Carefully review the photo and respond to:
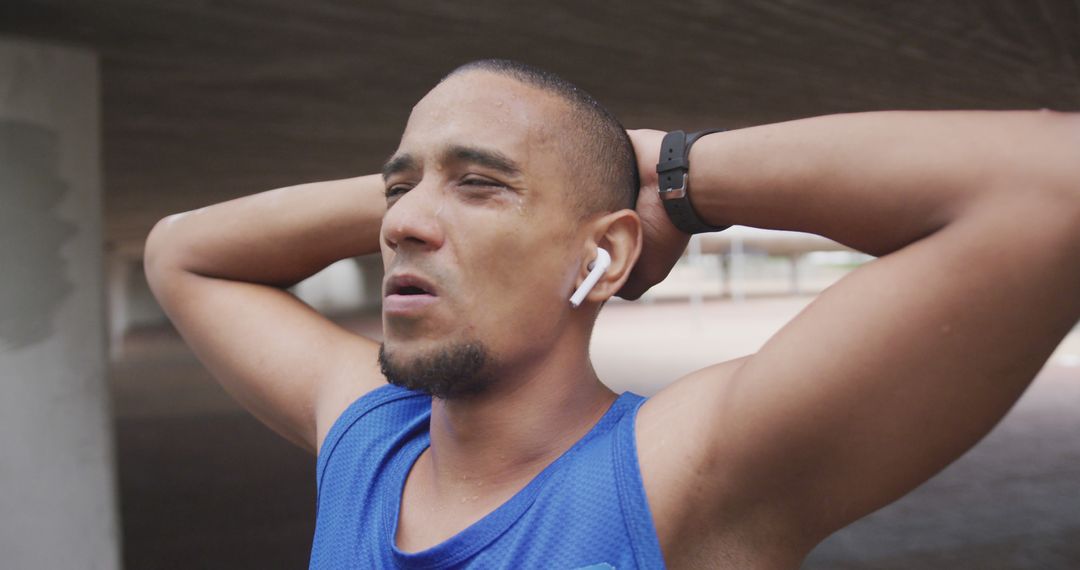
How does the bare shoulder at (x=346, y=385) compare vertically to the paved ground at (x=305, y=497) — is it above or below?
above

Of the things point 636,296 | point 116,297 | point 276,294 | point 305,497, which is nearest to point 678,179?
point 636,296

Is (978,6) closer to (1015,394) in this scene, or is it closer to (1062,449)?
(1015,394)

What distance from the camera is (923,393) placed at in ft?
3.98

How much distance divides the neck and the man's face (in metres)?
0.06

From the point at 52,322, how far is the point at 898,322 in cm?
361

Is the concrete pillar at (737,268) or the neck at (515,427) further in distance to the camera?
the concrete pillar at (737,268)

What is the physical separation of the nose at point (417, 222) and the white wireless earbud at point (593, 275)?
0.29 m

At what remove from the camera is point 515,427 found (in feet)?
5.22

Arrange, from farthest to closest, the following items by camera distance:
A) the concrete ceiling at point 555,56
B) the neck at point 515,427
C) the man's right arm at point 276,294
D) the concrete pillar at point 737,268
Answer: the concrete pillar at point 737,268 → the concrete ceiling at point 555,56 → the man's right arm at point 276,294 → the neck at point 515,427

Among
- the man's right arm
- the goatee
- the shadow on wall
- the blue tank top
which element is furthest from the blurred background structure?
the goatee

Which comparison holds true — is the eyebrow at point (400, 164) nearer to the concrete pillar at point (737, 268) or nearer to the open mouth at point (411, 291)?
the open mouth at point (411, 291)

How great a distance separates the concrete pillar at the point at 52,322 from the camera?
11.2ft

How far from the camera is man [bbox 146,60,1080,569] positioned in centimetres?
119

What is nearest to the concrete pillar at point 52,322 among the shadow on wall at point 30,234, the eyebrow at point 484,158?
the shadow on wall at point 30,234
